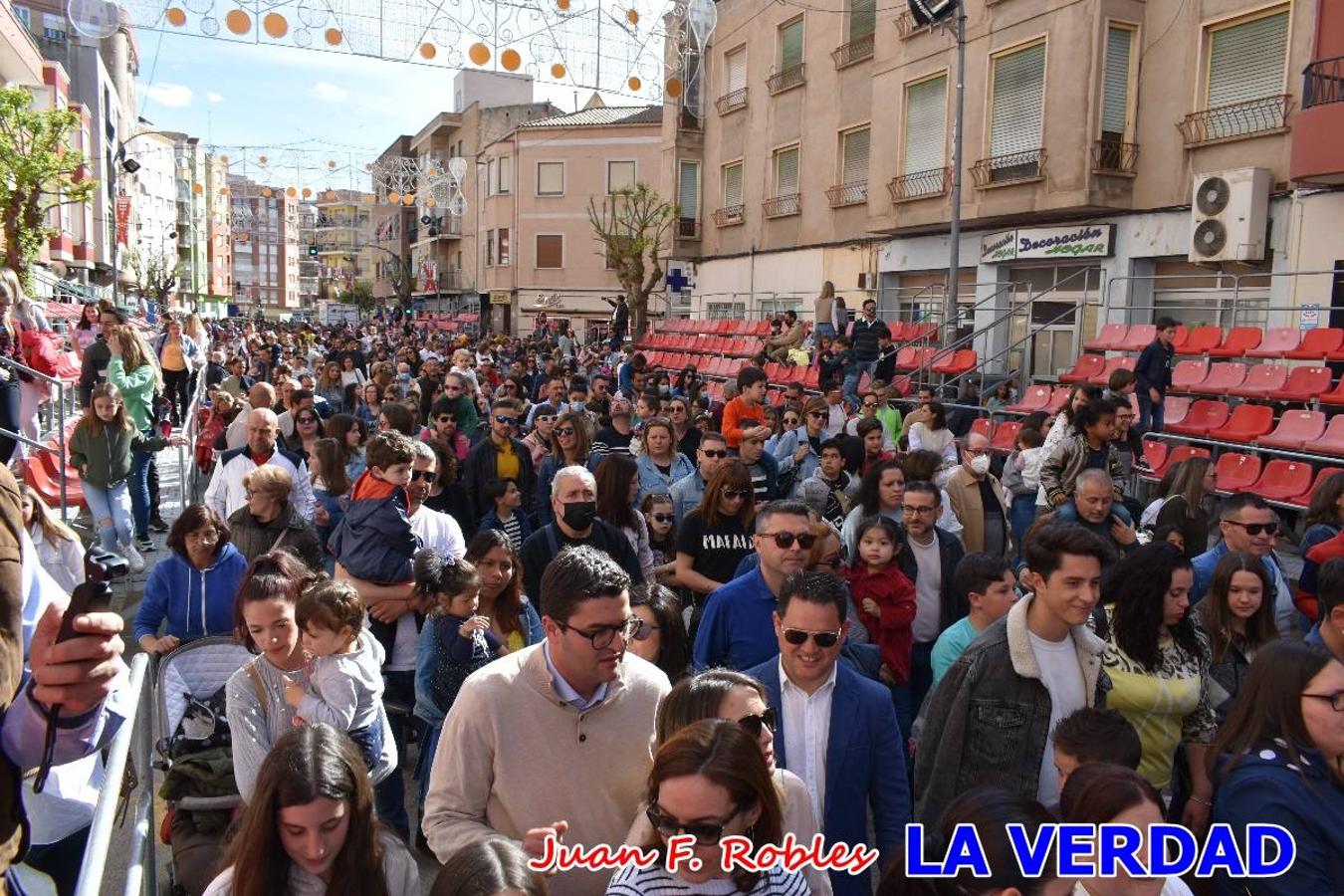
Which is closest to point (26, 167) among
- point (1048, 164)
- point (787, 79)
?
point (787, 79)

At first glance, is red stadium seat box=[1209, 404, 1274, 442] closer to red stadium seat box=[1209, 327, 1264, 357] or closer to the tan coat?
red stadium seat box=[1209, 327, 1264, 357]

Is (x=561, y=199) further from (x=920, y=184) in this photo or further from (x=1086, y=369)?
(x=1086, y=369)

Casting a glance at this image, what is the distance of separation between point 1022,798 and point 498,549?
8.76 ft

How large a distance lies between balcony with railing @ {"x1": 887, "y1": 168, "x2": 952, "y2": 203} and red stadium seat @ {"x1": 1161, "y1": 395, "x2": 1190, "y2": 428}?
8036 mm

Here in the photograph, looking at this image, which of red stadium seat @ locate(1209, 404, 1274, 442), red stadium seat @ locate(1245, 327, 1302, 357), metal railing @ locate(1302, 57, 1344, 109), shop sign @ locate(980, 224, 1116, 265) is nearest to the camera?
red stadium seat @ locate(1209, 404, 1274, 442)

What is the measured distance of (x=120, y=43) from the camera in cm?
6362

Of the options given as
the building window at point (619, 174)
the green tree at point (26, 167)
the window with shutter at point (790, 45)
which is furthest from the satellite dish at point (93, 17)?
the building window at point (619, 174)

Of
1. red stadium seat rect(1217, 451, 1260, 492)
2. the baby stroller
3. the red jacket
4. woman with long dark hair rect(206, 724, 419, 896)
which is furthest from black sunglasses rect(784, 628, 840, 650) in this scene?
red stadium seat rect(1217, 451, 1260, 492)

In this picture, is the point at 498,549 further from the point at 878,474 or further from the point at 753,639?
the point at 878,474

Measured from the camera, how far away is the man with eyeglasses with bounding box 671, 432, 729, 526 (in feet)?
23.2

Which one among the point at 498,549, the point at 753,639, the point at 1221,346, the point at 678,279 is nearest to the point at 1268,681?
the point at 753,639

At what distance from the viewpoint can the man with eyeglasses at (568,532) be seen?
548 cm

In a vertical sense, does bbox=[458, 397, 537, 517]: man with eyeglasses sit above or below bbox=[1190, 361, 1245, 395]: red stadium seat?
below

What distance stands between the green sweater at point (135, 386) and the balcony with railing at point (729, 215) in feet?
70.3
